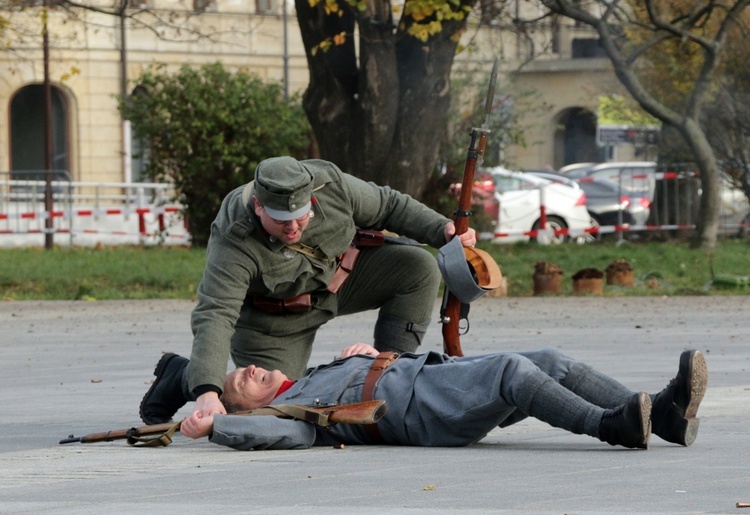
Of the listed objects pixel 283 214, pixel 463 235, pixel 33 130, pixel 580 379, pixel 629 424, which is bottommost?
pixel 629 424

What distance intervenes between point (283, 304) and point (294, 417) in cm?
100

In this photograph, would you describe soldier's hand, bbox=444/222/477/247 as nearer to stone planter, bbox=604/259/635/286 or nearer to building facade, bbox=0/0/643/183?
stone planter, bbox=604/259/635/286

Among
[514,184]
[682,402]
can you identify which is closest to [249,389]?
[682,402]

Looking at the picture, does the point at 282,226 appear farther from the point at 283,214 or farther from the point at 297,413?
the point at 297,413

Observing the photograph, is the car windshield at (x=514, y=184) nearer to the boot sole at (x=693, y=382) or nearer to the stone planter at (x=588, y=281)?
the stone planter at (x=588, y=281)

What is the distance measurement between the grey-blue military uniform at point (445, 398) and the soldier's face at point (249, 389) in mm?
76

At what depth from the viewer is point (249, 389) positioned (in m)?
6.33

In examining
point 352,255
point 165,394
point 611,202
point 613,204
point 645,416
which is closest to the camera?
point 645,416

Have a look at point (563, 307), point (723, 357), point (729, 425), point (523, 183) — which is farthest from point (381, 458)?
point (523, 183)

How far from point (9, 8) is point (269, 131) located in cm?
801

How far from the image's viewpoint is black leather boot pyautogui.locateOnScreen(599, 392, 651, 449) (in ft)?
18.5

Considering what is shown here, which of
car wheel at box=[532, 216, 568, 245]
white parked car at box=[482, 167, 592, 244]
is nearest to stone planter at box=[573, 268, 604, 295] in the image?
car wheel at box=[532, 216, 568, 245]

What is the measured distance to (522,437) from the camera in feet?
21.7

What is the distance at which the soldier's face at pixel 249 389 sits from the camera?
6.33 m
